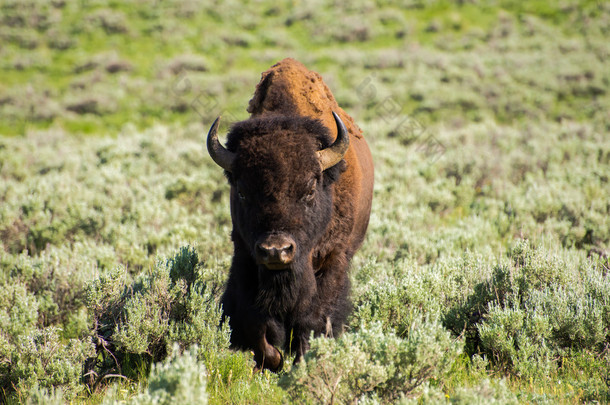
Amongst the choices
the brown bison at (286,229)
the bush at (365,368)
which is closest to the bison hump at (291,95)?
the brown bison at (286,229)

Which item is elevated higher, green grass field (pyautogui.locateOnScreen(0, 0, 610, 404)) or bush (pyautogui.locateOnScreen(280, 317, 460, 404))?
bush (pyautogui.locateOnScreen(280, 317, 460, 404))

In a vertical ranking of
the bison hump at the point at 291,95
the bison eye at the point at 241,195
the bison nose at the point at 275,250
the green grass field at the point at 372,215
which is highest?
the bison hump at the point at 291,95

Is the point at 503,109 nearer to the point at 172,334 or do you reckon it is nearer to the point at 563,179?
the point at 563,179

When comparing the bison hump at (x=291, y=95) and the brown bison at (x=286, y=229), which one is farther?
the bison hump at (x=291, y=95)

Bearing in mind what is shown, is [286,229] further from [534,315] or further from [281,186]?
[534,315]

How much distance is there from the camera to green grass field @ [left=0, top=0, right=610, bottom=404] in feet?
11.2

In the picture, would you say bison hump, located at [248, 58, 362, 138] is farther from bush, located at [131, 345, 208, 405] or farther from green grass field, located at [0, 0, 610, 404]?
bush, located at [131, 345, 208, 405]

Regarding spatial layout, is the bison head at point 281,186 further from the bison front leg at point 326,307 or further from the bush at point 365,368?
the bush at point 365,368

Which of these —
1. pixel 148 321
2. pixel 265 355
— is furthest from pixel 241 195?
pixel 265 355

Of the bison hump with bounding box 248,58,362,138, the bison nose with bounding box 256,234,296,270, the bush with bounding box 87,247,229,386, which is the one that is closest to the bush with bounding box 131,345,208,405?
the bison nose with bounding box 256,234,296,270

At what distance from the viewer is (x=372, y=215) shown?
25.3 feet

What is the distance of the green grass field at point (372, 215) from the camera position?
134 inches

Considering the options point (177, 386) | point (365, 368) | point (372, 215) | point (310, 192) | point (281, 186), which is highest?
point (281, 186)

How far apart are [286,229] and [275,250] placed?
28 centimetres
